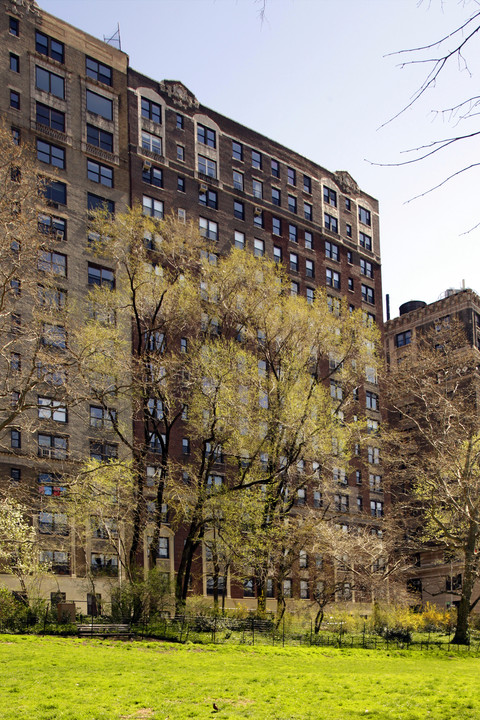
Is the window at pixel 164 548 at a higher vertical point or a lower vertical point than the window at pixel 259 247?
lower

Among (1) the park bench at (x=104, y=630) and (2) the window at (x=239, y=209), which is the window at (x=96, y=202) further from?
(1) the park bench at (x=104, y=630)

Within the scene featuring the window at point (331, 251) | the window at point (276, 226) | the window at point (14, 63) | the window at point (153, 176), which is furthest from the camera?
the window at point (331, 251)

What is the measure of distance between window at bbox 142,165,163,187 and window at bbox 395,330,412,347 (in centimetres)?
4823

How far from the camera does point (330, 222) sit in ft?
288

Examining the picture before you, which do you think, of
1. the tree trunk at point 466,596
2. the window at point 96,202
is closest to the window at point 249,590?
the tree trunk at point 466,596

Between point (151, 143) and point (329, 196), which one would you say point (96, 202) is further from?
point (329, 196)

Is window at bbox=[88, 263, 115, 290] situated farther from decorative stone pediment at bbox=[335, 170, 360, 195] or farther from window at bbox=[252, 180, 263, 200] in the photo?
decorative stone pediment at bbox=[335, 170, 360, 195]

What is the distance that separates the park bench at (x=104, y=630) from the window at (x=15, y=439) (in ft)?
67.7

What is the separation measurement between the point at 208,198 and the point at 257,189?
7.74 m

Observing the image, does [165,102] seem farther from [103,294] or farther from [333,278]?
[103,294]

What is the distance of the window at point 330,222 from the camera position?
8719cm

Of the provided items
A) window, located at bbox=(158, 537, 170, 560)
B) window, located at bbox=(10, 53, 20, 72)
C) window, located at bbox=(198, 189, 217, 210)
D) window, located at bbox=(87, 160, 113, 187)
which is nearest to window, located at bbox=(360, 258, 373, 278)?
window, located at bbox=(198, 189, 217, 210)

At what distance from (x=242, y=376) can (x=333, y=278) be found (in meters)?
41.7

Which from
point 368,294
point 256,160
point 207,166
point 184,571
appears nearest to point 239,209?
point 207,166
